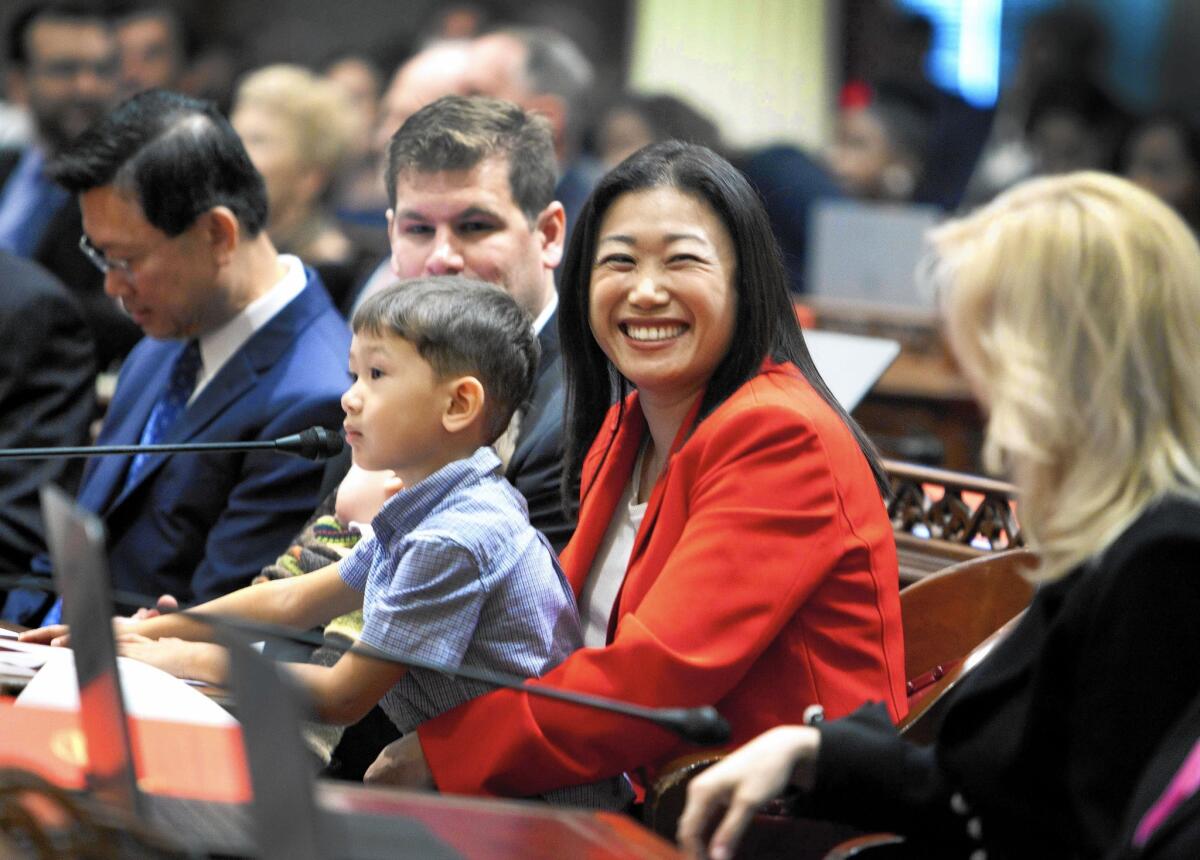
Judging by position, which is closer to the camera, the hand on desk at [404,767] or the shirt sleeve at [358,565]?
the hand on desk at [404,767]

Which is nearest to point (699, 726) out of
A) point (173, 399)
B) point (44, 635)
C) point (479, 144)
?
point (44, 635)

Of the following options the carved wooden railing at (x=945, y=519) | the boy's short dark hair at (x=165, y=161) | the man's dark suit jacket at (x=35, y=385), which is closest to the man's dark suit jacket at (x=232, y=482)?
the boy's short dark hair at (x=165, y=161)

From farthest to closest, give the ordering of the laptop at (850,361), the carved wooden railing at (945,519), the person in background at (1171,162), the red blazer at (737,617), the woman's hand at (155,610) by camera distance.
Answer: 1. the person in background at (1171,162)
2. the laptop at (850,361)
3. the carved wooden railing at (945,519)
4. the woman's hand at (155,610)
5. the red blazer at (737,617)

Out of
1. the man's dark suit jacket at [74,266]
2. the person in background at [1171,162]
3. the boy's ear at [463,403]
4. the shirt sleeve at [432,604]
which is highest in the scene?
the boy's ear at [463,403]

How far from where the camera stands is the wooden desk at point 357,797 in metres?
1.33

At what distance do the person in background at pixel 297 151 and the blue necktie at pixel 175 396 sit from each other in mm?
1971

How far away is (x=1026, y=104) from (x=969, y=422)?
155 inches

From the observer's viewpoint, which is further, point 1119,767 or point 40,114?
point 40,114

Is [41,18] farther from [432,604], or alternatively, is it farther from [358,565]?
[432,604]

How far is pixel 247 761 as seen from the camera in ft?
3.93

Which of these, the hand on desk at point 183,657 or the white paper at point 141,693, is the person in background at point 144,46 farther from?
the white paper at point 141,693

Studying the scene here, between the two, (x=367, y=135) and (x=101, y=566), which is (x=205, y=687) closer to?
(x=101, y=566)

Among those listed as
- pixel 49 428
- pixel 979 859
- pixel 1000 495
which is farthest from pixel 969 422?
pixel 979 859

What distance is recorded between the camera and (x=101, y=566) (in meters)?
1.29
